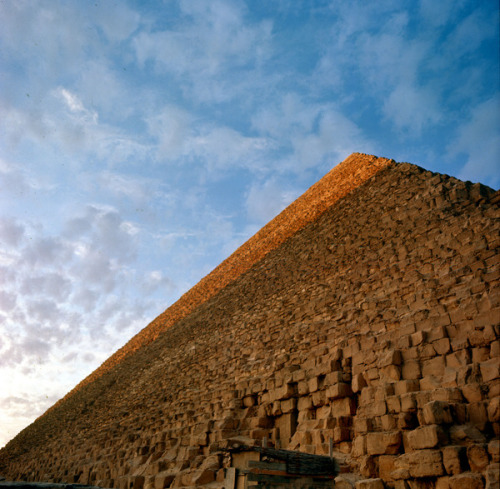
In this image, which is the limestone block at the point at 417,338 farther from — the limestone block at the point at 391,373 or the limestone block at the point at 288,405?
the limestone block at the point at 288,405

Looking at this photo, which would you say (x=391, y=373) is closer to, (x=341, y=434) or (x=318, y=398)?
(x=341, y=434)

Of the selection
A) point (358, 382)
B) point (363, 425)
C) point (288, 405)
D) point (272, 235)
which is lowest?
point (363, 425)

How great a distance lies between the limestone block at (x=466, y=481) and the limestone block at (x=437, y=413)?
1.53 feet

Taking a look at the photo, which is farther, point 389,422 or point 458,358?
point 458,358

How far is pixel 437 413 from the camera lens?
3.54 metres

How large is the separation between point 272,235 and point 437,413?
13.0m

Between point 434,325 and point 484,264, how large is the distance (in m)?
1.16

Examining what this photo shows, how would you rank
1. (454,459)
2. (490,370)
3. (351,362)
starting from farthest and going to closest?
1. (351,362)
2. (490,370)
3. (454,459)

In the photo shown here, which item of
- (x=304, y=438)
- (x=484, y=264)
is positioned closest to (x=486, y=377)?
(x=484, y=264)

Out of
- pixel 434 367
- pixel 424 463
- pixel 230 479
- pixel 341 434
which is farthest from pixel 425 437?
pixel 230 479

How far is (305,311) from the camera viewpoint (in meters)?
8.19

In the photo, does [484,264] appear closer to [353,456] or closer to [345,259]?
[353,456]

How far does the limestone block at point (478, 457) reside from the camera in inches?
120

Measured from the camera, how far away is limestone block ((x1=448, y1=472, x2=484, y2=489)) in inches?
116
